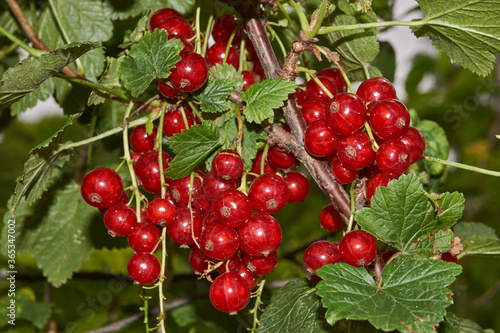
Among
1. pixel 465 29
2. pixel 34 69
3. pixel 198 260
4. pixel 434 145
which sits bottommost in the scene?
pixel 434 145

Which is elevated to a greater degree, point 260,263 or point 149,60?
point 149,60

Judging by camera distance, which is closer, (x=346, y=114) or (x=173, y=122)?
(x=346, y=114)

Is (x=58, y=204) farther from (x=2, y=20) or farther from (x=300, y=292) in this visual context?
(x=300, y=292)

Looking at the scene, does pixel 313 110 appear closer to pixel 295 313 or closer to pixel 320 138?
pixel 320 138

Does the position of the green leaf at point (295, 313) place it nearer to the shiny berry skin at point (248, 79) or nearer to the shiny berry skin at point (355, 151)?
the shiny berry skin at point (355, 151)

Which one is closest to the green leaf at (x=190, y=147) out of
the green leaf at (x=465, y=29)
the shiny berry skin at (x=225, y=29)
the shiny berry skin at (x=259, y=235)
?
the shiny berry skin at (x=259, y=235)

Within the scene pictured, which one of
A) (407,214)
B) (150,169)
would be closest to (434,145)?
(407,214)

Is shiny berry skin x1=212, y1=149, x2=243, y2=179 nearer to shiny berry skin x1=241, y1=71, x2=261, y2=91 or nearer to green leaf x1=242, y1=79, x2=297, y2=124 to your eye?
green leaf x1=242, y1=79, x2=297, y2=124

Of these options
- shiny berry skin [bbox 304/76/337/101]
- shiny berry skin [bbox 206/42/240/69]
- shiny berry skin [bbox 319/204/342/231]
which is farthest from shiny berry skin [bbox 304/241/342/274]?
shiny berry skin [bbox 206/42/240/69]
